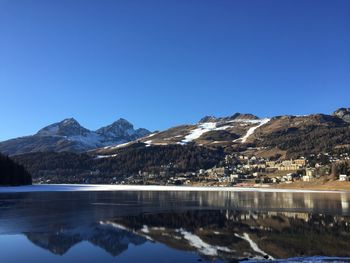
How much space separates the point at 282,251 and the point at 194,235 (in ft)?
33.5

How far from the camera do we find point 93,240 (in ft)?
121

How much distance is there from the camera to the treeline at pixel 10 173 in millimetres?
167000

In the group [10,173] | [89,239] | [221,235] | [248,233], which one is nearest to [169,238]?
[221,235]

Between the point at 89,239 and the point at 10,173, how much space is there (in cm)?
14575

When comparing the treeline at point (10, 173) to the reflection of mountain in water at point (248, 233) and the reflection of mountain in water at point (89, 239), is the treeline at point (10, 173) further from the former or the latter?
the reflection of mountain in water at point (89, 239)

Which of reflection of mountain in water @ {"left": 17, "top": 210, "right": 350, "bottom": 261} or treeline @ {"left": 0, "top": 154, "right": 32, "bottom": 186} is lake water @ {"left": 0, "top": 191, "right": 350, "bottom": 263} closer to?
reflection of mountain in water @ {"left": 17, "top": 210, "right": 350, "bottom": 261}

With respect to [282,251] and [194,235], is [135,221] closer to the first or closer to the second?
[194,235]

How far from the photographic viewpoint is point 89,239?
123 feet

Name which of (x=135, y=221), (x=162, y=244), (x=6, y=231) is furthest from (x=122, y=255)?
(x=135, y=221)

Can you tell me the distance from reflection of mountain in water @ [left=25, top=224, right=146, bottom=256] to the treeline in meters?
135

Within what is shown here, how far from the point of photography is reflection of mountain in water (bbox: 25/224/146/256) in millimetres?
33812

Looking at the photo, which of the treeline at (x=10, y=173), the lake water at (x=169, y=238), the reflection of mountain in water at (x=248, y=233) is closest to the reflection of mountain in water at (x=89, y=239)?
the lake water at (x=169, y=238)

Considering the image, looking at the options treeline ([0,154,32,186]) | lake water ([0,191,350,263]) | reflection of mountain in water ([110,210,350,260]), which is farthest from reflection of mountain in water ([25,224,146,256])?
treeline ([0,154,32,186])

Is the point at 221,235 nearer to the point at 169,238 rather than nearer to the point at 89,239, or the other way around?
the point at 169,238
